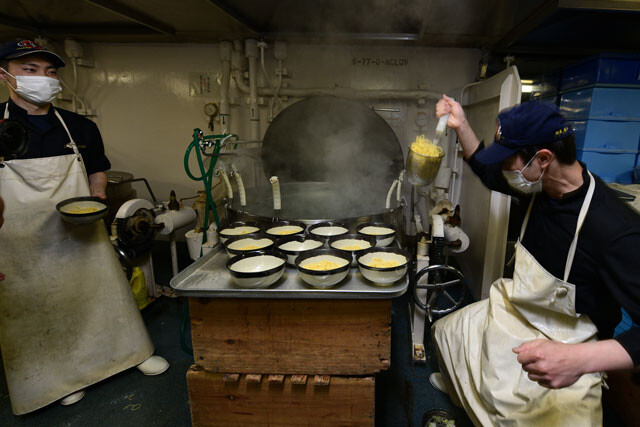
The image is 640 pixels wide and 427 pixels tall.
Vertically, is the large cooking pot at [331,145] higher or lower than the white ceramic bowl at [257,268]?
higher

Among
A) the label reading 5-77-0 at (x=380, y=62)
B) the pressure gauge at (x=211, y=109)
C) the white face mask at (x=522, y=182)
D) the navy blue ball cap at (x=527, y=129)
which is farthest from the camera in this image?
the pressure gauge at (x=211, y=109)

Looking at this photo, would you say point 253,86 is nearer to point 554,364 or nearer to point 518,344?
point 518,344

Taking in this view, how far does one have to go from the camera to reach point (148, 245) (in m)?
2.94

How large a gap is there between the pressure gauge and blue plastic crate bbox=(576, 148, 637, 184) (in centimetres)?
373

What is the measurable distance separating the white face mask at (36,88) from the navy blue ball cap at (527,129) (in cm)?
232

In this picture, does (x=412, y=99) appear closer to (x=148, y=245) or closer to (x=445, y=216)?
(x=445, y=216)

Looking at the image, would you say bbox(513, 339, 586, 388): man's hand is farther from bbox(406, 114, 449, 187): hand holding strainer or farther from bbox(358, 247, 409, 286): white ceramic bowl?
bbox(406, 114, 449, 187): hand holding strainer

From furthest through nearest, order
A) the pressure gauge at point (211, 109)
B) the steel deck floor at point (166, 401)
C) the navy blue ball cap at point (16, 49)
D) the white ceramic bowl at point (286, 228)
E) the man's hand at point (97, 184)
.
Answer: the pressure gauge at point (211, 109), the man's hand at point (97, 184), the white ceramic bowl at point (286, 228), the steel deck floor at point (166, 401), the navy blue ball cap at point (16, 49)

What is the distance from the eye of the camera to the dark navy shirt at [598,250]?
1159 millimetres

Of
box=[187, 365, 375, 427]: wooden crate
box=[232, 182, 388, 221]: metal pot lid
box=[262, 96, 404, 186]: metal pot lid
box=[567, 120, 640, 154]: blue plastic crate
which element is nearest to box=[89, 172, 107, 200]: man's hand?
box=[232, 182, 388, 221]: metal pot lid

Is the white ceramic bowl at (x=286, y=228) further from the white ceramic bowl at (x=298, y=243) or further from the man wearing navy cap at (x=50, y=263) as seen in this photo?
the man wearing navy cap at (x=50, y=263)

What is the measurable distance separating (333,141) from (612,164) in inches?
101

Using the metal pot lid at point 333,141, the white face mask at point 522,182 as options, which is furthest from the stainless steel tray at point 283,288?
the metal pot lid at point 333,141

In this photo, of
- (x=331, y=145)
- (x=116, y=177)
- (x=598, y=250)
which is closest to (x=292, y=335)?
(x=598, y=250)
